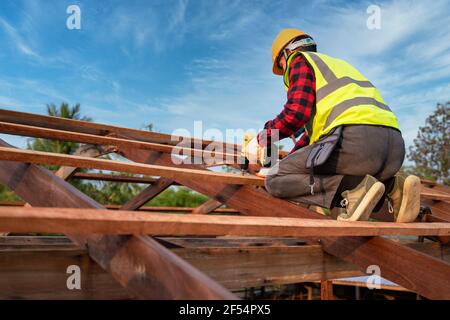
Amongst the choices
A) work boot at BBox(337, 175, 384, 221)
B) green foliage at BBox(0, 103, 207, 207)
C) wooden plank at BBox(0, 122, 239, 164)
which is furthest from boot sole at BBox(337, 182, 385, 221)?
green foliage at BBox(0, 103, 207, 207)

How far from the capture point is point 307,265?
103 inches

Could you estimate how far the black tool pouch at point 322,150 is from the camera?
6.65ft

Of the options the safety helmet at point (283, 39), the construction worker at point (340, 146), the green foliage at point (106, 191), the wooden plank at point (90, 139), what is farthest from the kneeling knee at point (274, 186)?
the green foliage at point (106, 191)

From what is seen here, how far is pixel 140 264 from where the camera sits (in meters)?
1.13

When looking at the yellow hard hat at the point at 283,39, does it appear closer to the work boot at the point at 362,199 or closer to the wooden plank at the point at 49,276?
the work boot at the point at 362,199

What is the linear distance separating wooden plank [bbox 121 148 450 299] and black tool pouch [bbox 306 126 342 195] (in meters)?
0.28

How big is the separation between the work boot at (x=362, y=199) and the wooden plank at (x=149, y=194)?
2315mm

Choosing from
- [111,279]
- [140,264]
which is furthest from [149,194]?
[140,264]

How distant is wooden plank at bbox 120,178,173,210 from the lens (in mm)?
4094

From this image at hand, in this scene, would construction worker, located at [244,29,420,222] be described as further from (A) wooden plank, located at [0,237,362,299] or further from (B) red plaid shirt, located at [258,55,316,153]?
(A) wooden plank, located at [0,237,362,299]

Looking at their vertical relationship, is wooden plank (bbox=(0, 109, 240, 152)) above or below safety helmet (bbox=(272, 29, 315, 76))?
below

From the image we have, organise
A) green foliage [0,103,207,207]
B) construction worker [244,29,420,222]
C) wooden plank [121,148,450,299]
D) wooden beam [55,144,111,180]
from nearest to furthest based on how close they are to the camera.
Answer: wooden plank [121,148,450,299], construction worker [244,29,420,222], wooden beam [55,144,111,180], green foliage [0,103,207,207]
